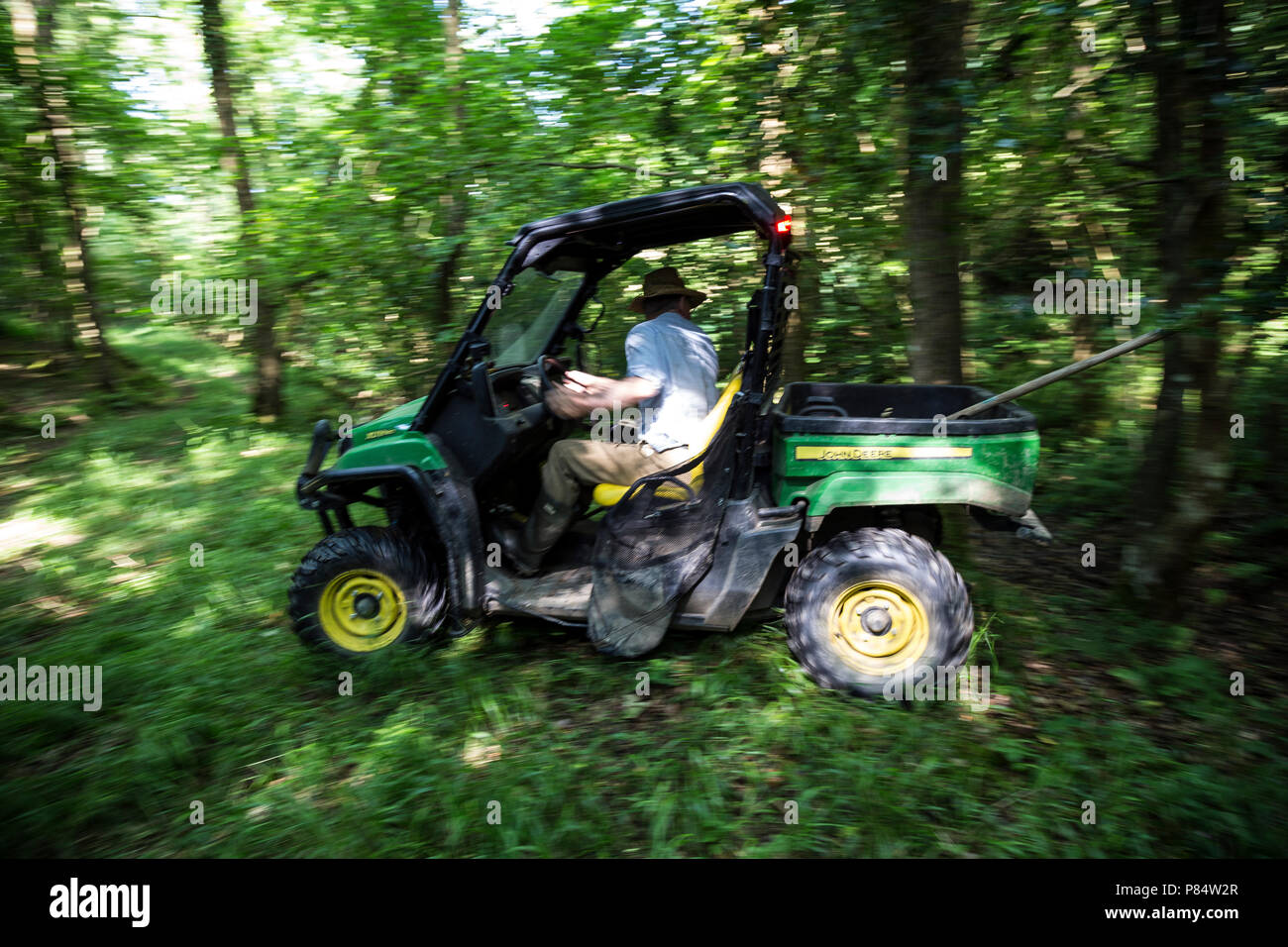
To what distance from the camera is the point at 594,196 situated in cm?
603

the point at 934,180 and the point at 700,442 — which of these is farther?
the point at 934,180

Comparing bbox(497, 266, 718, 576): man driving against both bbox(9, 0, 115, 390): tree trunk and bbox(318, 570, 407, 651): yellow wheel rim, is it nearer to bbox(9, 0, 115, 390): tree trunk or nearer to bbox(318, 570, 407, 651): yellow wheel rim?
bbox(318, 570, 407, 651): yellow wheel rim

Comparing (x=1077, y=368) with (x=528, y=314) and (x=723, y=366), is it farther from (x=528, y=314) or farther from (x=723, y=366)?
(x=723, y=366)

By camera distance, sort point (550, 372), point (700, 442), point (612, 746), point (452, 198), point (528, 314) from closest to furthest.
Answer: point (612, 746) → point (700, 442) → point (550, 372) → point (528, 314) → point (452, 198)

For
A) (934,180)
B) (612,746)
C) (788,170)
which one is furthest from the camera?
(788,170)

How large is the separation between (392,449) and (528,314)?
0.90 meters

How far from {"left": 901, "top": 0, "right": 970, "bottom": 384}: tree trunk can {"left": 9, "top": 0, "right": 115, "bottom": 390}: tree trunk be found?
27.8 ft

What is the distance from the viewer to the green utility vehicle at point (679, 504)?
10.7 feet

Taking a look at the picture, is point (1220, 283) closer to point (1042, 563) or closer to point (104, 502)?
point (1042, 563)

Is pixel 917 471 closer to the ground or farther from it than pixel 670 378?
closer to the ground

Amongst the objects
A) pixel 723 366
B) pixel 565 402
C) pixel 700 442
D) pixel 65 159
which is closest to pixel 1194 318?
pixel 700 442

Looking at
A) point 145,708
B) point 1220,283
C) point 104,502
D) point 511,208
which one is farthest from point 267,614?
point 1220,283

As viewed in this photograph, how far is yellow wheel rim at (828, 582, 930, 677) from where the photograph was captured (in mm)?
3223

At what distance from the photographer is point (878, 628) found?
10.7 ft
